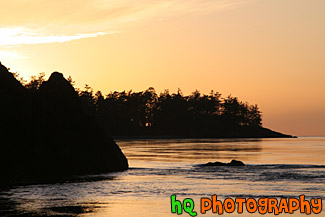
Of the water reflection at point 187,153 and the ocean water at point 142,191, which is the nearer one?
the ocean water at point 142,191

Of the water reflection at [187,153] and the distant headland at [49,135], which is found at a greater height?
the distant headland at [49,135]

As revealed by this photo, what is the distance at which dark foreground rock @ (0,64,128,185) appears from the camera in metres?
41.6

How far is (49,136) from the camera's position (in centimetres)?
4559

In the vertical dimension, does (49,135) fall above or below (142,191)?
→ above

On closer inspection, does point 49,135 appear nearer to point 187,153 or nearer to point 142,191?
point 142,191

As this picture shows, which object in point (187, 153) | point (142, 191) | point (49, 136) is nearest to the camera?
point (142, 191)

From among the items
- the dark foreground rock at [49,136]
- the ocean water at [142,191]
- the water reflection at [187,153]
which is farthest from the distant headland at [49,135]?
the water reflection at [187,153]

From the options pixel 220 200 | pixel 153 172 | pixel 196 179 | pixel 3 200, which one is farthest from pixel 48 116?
pixel 220 200

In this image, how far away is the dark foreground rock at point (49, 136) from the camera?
41.6 m

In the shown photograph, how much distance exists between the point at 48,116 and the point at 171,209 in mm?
23933

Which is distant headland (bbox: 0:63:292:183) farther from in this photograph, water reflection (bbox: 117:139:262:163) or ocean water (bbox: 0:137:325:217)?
water reflection (bbox: 117:139:262:163)

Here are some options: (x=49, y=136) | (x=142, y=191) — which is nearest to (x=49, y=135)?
(x=49, y=136)

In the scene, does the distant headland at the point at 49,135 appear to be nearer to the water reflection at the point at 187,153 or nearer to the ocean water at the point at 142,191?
the ocean water at the point at 142,191

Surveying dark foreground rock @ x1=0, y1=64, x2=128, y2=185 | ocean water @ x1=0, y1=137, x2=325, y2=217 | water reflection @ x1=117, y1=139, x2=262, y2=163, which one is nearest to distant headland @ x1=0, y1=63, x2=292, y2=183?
dark foreground rock @ x1=0, y1=64, x2=128, y2=185
